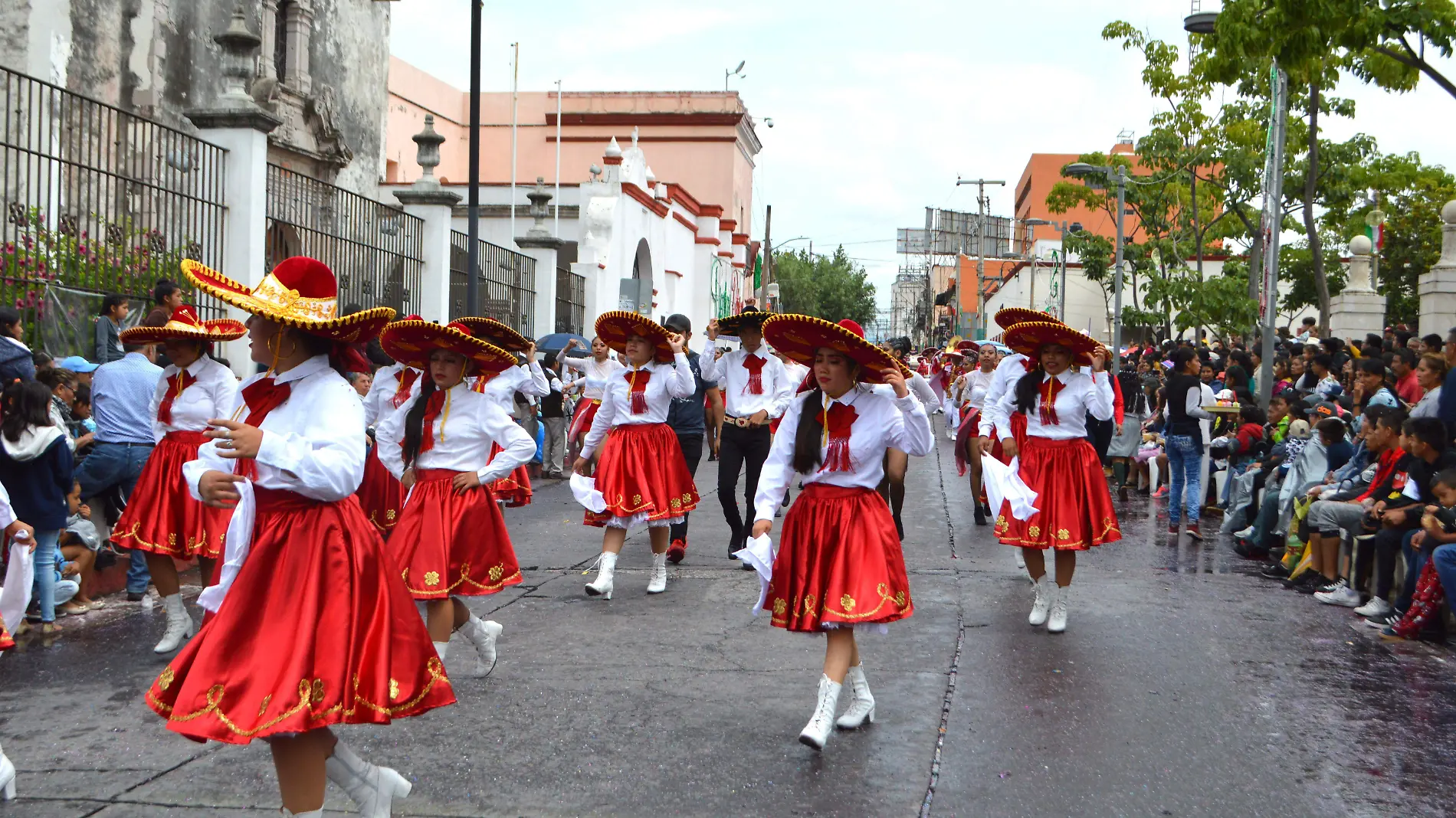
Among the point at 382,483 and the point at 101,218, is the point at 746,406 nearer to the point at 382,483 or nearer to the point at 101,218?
the point at 382,483

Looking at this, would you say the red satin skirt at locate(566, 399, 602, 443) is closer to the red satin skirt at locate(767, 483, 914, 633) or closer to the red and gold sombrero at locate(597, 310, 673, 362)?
the red and gold sombrero at locate(597, 310, 673, 362)

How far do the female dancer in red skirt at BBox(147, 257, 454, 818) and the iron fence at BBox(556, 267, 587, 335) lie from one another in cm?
2072

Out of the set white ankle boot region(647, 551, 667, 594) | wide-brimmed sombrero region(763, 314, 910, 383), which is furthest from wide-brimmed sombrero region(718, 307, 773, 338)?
wide-brimmed sombrero region(763, 314, 910, 383)

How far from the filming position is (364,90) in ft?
83.1

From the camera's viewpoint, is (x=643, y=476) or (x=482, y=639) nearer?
(x=482, y=639)

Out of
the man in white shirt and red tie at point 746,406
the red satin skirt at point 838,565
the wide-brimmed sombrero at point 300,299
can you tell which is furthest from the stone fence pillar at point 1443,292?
the wide-brimmed sombrero at point 300,299

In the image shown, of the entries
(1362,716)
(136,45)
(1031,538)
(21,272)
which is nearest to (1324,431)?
(1031,538)

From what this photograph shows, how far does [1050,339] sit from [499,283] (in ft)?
47.5

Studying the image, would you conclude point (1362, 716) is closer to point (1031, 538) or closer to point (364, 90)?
point (1031, 538)

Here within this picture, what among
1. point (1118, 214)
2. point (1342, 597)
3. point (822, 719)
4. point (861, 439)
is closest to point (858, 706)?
point (822, 719)

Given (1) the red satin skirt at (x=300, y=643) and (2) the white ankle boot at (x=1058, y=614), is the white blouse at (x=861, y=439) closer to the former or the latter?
(1) the red satin skirt at (x=300, y=643)

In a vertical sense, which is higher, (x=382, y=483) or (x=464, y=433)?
(x=464, y=433)

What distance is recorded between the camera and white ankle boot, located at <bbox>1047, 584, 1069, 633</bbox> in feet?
26.6

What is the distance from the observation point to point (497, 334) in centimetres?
798
